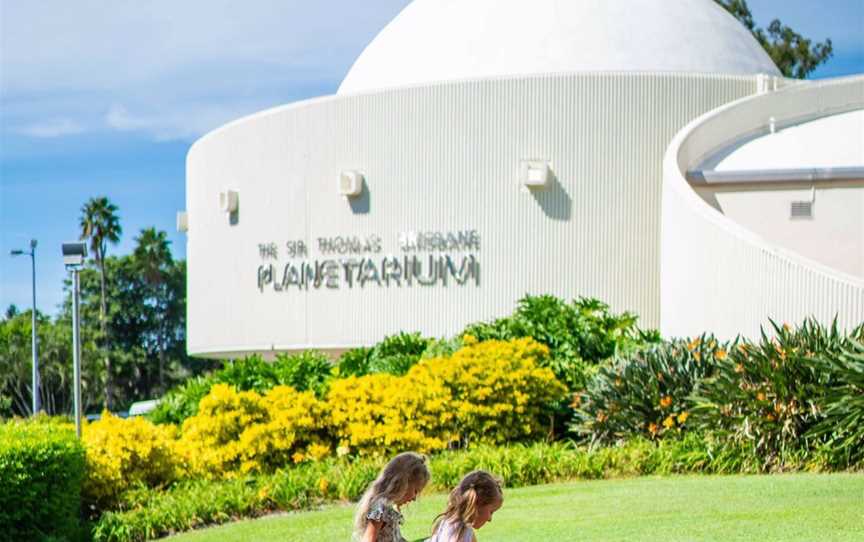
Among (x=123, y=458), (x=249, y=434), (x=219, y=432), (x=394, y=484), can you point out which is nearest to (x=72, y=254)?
(x=123, y=458)

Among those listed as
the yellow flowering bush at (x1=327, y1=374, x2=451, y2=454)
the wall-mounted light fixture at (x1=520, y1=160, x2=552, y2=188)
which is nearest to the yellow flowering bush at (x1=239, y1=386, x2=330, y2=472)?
the yellow flowering bush at (x1=327, y1=374, x2=451, y2=454)

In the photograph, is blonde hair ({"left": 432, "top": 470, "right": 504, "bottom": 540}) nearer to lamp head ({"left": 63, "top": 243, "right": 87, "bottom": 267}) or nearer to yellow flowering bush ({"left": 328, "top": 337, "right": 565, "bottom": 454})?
yellow flowering bush ({"left": 328, "top": 337, "right": 565, "bottom": 454})

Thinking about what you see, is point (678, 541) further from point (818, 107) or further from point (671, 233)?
point (818, 107)

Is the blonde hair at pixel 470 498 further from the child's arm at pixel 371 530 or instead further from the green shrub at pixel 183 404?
the green shrub at pixel 183 404

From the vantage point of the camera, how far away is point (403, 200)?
26.5 m

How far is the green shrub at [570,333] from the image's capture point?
18.8 meters

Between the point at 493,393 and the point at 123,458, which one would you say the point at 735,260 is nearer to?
the point at 493,393

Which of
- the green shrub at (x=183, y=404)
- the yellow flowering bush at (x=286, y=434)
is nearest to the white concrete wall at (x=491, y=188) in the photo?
the green shrub at (x=183, y=404)

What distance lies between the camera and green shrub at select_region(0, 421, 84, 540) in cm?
1384

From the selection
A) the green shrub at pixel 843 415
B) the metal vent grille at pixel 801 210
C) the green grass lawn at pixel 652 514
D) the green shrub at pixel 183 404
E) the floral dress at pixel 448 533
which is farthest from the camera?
the metal vent grille at pixel 801 210

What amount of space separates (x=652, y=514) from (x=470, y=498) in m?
5.79

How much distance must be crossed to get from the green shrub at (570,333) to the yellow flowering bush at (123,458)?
5.20 metres

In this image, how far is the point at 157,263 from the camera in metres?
66.3

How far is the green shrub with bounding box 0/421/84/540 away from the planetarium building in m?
10.3
